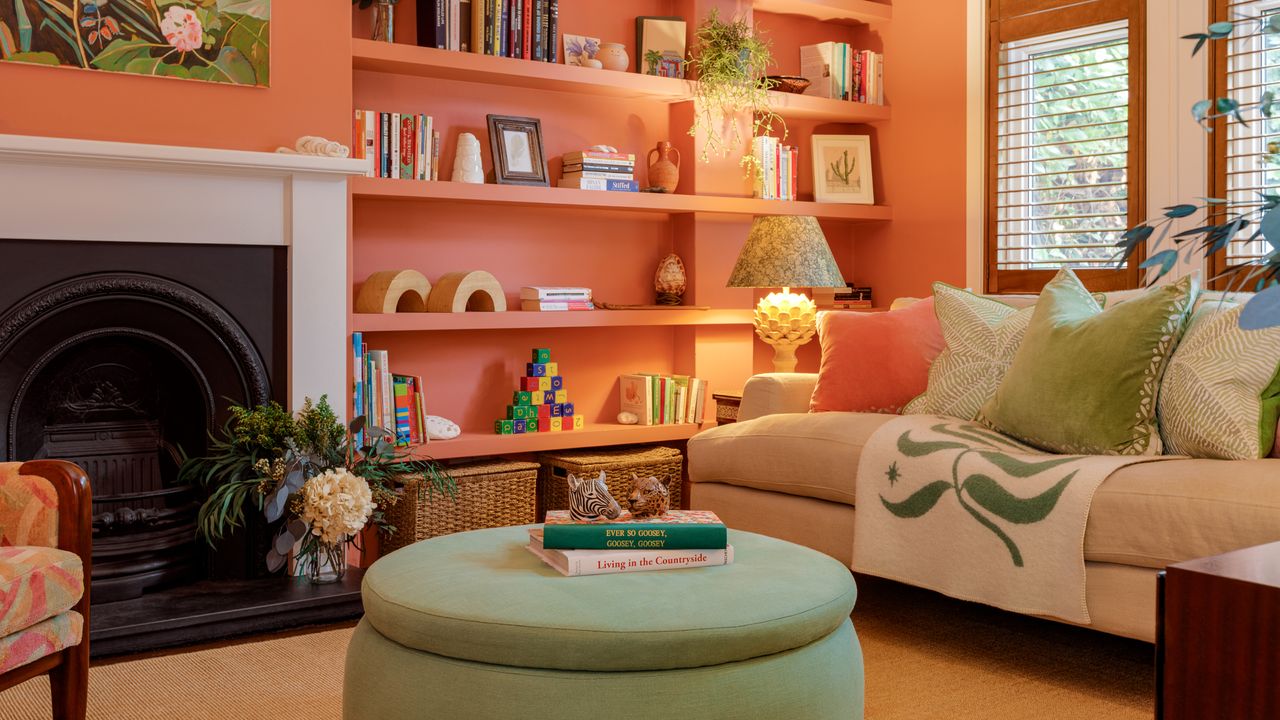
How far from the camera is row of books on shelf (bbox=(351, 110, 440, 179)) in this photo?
152 inches

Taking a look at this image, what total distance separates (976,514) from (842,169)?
2.72 metres

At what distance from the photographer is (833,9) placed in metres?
5.00

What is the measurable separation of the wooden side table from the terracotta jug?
3.46 metres

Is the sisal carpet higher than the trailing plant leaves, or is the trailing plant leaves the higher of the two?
the trailing plant leaves

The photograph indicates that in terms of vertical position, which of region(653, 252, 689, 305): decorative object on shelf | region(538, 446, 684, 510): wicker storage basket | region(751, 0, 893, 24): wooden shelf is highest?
region(751, 0, 893, 24): wooden shelf

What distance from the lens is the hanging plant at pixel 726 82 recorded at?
4562 mm

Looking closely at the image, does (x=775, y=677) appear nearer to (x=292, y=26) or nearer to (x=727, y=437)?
(x=727, y=437)

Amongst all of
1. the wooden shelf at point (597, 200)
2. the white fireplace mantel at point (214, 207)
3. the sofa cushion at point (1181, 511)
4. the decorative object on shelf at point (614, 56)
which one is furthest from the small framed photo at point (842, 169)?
the sofa cushion at point (1181, 511)

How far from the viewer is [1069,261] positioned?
4.46 metres

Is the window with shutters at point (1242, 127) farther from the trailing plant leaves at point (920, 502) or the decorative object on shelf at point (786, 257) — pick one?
the trailing plant leaves at point (920, 502)

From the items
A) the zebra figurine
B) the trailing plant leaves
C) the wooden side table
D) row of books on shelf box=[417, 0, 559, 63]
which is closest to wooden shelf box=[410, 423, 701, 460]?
row of books on shelf box=[417, 0, 559, 63]

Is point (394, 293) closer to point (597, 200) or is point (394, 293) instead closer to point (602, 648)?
point (597, 200)

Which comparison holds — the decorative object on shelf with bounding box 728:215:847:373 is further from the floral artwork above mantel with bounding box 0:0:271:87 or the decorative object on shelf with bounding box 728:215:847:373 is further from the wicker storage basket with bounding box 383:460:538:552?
the floral artwork above mantel with bounding box 0:0:271:87

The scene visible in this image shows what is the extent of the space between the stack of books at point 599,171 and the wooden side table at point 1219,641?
3.29 metres
